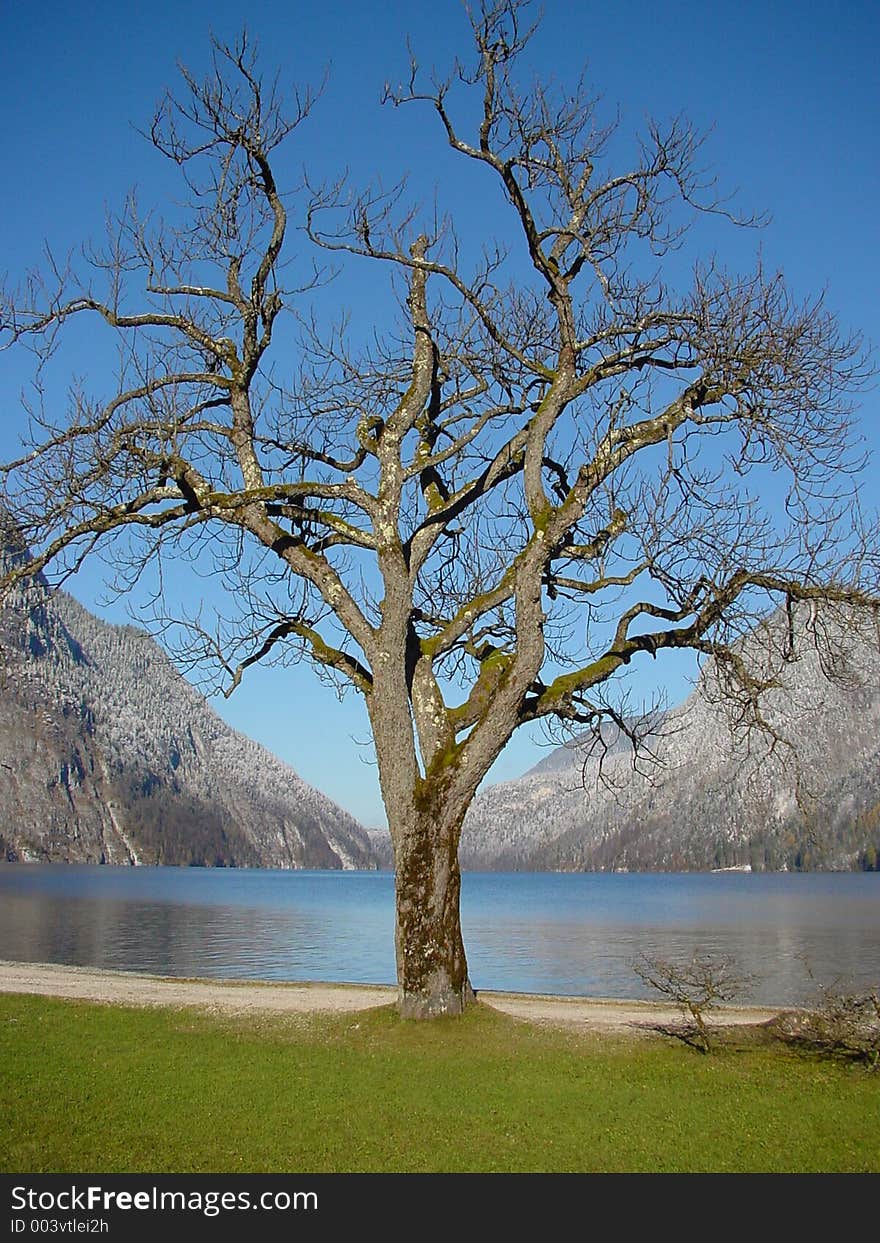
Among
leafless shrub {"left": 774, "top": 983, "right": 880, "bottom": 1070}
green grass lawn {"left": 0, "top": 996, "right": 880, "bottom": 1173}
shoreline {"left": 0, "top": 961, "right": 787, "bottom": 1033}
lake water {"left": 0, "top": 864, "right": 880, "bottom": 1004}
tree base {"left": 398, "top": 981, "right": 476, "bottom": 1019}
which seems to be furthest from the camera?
lake water {"left": 0, "top": 864, "right": 880, "bottom": 1004}

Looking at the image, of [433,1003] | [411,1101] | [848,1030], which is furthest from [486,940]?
[411,1101]

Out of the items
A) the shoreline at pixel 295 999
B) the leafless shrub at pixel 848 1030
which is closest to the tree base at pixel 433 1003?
the shoreline at pixel 295 999

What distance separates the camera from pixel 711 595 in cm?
1482

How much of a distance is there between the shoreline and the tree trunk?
1804 mm

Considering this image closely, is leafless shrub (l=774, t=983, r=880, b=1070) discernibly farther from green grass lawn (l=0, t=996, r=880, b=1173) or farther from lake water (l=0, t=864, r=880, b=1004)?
lake water (l=0, t=864, r=880, b=1004)

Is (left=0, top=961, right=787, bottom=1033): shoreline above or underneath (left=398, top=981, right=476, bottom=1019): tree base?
underneath

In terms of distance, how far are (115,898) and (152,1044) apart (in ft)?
260

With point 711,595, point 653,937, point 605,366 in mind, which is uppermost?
point 605,366

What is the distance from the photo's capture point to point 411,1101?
392 inches

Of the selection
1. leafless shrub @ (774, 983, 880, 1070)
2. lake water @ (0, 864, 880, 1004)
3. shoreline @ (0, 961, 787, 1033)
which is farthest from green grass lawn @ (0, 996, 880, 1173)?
lake water @ (0, 864, 880, 1004)

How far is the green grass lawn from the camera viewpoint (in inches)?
324
